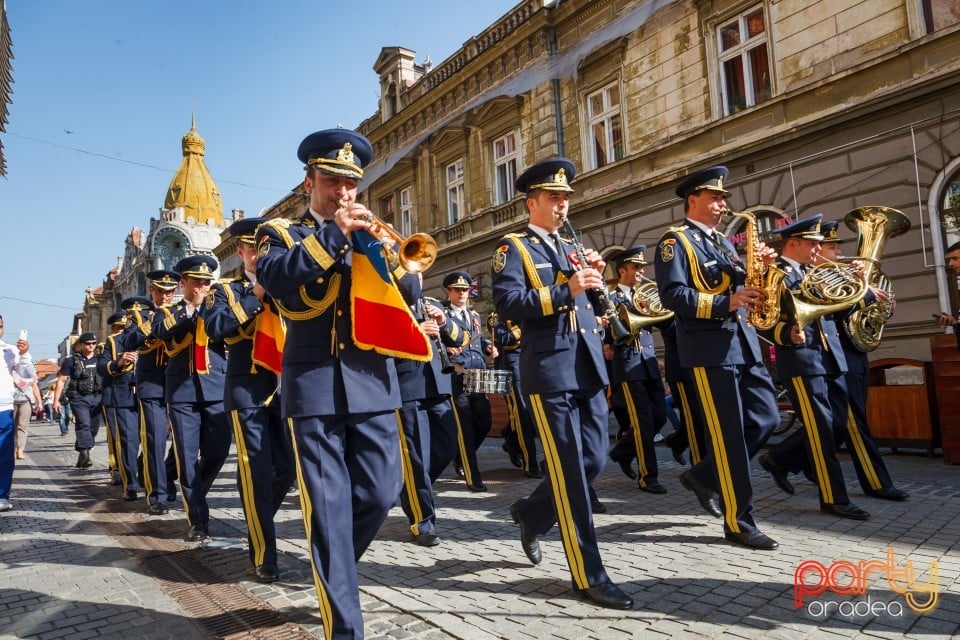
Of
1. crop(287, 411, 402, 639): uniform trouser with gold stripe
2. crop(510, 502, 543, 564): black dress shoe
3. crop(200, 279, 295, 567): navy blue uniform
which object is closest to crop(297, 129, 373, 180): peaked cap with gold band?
crop(287, 411, 402, 639): uniform trouser with gold stripe

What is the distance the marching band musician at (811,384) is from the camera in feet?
16.6

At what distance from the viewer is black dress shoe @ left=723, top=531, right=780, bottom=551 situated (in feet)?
13.7

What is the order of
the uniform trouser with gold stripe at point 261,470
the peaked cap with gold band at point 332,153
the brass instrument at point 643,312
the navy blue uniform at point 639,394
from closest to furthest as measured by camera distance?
the peaked cap with gold band at point 332,153 < the uniform trouser with gold stripe at point 261,470 < the navy blue uniform at point 639,394 < the brass instrument at point 643,312

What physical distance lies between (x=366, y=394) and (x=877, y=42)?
39.8 feet

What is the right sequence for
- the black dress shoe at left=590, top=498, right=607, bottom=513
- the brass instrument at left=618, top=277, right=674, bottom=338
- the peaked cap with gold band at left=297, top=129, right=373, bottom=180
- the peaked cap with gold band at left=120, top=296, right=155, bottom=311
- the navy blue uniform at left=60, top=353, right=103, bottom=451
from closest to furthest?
the peaked cap with gold band at left=297, top=129, right=373, bottom=180 < the black dress shoe at left=590, top=498, right=607, bottom=513 < the brass instrument at left=618, top=277, right=674, bottom=338 < the peaked cap with gold band at left=120, top=296, right=155, bottom=311 < the navy blue uniform at left=60, top=353, right=103, bottom=451

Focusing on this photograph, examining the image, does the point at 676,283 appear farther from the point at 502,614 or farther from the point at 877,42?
the point at 877,42

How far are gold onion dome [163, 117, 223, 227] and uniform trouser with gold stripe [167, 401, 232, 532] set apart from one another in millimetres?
72479

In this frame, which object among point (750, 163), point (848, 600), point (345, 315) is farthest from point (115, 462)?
point (750, 163)

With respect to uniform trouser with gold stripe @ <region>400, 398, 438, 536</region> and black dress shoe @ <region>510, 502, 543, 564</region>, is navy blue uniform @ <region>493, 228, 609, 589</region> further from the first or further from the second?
uniform trouser with gold stripe @ <region>400, 398, 438, 536</region>

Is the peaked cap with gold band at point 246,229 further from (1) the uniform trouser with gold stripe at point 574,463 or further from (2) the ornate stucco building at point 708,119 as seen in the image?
(2) the ornate stucco building at point 708,119

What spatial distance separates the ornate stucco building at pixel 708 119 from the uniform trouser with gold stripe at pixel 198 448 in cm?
1069

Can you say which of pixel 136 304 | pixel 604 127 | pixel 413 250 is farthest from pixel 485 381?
pixel 604 127

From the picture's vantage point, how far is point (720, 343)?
14.7 ft

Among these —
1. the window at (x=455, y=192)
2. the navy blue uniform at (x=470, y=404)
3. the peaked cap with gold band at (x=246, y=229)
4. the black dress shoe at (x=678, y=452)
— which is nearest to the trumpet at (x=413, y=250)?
the peaked cap with gold band at (x=246, y=229)
